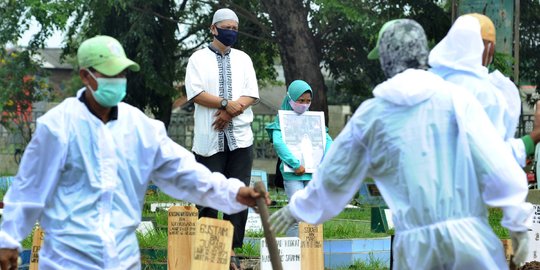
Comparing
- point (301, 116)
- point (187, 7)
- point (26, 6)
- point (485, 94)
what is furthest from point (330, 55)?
point (485, 94)

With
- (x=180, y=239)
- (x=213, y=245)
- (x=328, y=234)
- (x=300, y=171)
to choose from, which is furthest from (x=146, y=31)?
(x=213, y=245)

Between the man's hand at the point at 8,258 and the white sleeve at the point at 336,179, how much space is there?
1394 millimetres

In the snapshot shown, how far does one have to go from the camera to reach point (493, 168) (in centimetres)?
613

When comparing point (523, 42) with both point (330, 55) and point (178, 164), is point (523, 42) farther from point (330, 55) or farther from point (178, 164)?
point (178, 164)

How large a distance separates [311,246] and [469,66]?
129 inches

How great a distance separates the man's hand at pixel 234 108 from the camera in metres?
10.6

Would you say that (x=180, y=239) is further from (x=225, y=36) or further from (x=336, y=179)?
(x=336, y=179)

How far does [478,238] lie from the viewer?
6113 millimetres

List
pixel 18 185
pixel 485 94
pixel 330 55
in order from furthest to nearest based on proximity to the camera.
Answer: pixel 330 55, pixel 485 94, pixel 18 185

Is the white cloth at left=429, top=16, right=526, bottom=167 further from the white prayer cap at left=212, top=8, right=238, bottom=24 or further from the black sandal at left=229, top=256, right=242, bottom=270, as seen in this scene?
the white prayer cap at left=212, top=8, right=238, bottom=24

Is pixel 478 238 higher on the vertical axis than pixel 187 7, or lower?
lower

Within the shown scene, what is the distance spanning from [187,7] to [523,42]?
6713mm

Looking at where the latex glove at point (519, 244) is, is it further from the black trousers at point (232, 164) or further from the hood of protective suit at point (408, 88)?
the black trousers at point (232, 164)

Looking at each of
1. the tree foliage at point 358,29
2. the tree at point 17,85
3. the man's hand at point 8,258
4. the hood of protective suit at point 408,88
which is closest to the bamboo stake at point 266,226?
the hood of protective suit at point 408,88
